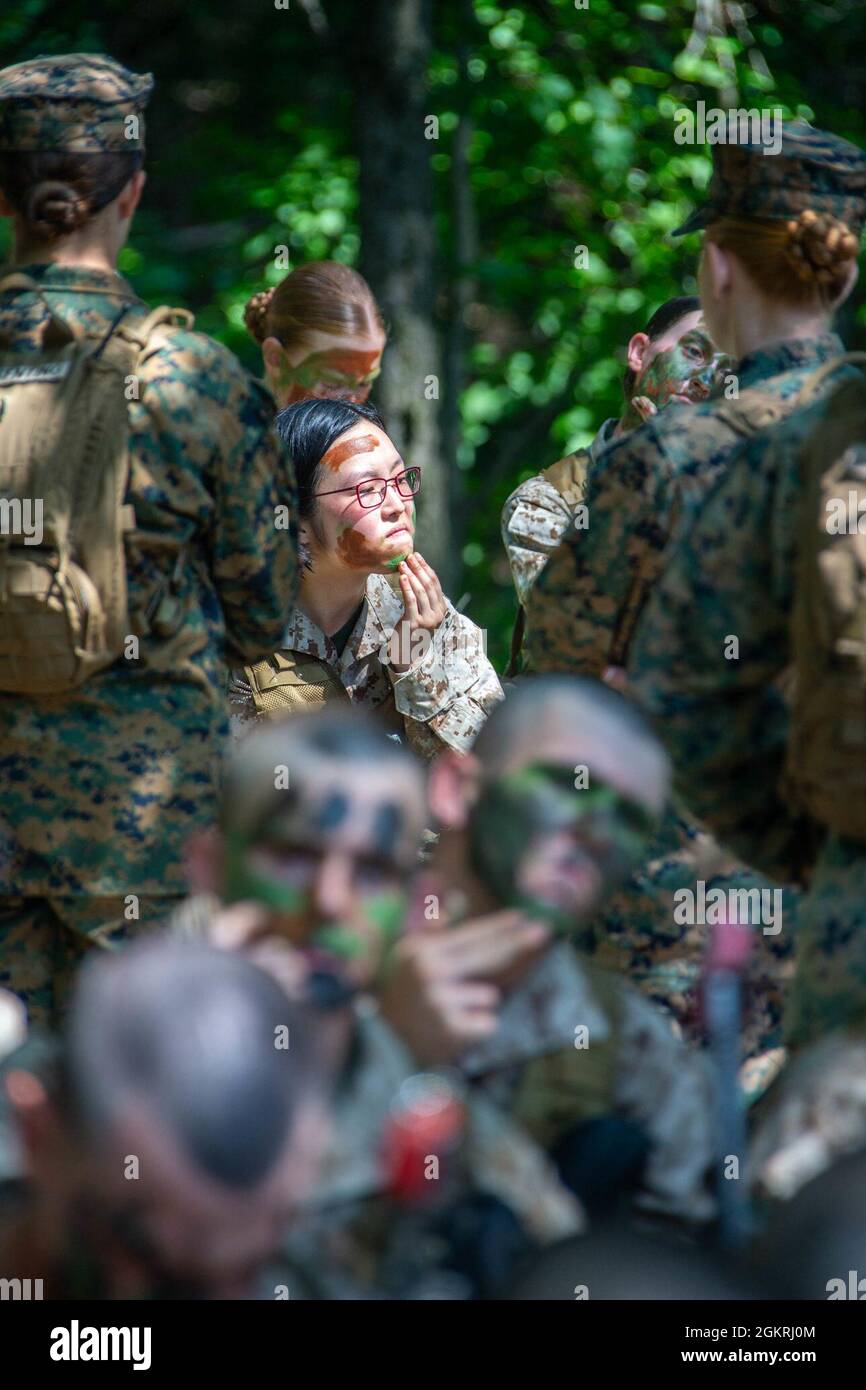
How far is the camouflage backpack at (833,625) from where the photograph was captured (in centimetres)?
292

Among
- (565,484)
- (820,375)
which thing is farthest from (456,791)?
(565,484)

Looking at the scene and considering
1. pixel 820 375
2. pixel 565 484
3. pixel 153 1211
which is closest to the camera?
pixel 153 1211

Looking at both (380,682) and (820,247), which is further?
(380,682)

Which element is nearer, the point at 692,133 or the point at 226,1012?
the point at 226,1012

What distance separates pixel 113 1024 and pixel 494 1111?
0.72m

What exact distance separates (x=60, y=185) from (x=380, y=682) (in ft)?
5.15

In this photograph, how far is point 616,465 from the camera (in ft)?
12.5

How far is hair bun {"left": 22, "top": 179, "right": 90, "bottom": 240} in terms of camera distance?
384 centimetres

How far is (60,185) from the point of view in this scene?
3.84 metres

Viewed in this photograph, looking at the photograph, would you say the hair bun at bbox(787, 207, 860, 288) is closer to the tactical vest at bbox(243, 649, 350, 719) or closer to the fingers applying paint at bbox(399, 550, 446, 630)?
the fingers applying paint at bbox(399, 550, 446, 630)

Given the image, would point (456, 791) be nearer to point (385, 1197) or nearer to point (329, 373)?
point (385, 1197)
